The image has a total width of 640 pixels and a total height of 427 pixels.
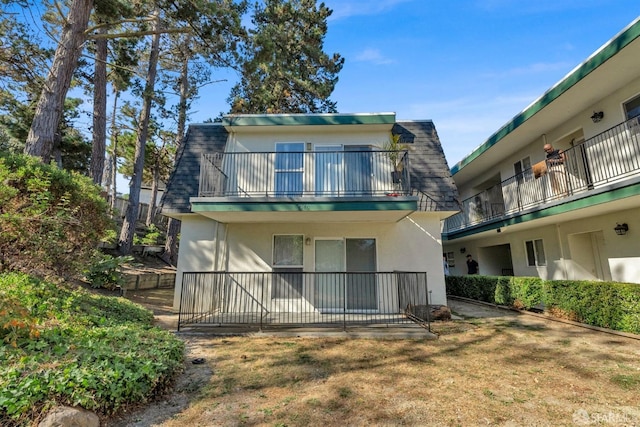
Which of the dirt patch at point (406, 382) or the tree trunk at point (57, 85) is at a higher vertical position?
the tree trunk at point (57, 85)

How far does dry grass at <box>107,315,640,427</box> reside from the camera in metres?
3.39

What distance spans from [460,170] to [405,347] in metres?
12.0

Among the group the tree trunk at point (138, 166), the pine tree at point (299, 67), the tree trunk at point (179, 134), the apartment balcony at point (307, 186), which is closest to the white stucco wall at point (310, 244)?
the apartment balcony at point (307, 186)

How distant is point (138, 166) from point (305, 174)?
35.6ft

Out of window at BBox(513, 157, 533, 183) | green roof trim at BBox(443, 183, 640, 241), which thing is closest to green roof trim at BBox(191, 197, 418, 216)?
green roof trim at BBox(443, 183, 640, 241)

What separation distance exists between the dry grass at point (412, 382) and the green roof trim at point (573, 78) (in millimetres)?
6230

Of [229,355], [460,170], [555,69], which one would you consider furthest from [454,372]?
[460,170]

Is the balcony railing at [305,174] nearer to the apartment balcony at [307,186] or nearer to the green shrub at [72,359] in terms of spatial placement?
the apartment balcony at [307,186]

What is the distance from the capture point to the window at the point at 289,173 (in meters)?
8.99

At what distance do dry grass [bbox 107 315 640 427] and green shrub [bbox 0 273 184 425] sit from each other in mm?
417

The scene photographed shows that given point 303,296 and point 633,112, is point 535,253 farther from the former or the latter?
point 303,296

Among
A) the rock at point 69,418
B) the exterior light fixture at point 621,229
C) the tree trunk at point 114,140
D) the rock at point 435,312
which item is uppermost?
the tree trunk at point 114,140

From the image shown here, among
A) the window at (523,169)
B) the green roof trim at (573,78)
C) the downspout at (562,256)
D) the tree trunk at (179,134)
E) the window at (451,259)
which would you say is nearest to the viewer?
the green roof trim at (573,78)

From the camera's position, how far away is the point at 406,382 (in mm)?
4293
